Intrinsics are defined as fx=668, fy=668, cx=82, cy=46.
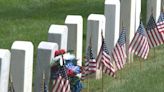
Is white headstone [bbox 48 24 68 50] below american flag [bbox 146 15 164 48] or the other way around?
the other way around

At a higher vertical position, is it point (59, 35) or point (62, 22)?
point (59, 35)

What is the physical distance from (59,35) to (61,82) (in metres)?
0.81

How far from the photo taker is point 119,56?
440 inches

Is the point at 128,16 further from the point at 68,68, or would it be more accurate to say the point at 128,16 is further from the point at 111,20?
the point at 68,68

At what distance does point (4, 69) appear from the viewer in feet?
26.5

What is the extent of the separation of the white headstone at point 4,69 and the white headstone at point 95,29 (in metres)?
3.10

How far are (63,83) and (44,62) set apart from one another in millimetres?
448

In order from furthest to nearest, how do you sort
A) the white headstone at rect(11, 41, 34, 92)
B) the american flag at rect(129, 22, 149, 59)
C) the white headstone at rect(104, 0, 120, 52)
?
1. the american flag at rect(129, 22, 149, 59)
2. the white headstone at rect(104, 0, 120, 52)
3. the white headstone at rect(11, 41, 34, 92)

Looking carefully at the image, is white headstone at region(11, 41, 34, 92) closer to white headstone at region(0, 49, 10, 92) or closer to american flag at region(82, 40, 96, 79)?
white headstone at region(0, 49, 10, 92)

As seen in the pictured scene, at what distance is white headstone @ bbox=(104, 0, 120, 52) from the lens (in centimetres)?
1145

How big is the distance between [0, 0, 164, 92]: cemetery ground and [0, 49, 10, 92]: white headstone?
2.80 metres

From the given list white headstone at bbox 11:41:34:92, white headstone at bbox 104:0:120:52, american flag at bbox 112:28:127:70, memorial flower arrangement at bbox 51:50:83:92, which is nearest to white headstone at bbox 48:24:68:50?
memorial flower arrangement at bbox 51:50:83:92

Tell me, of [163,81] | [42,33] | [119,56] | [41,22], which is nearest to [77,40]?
[119,56]

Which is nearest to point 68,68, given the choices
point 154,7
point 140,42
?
point 140,42
